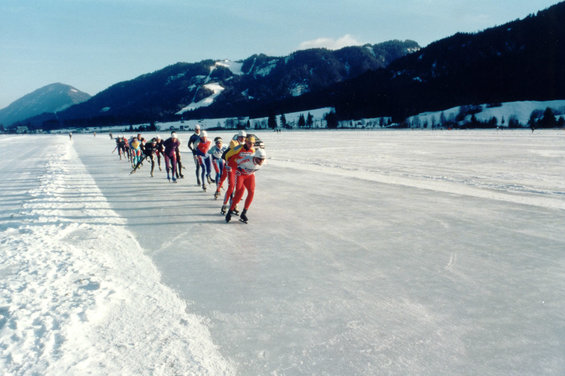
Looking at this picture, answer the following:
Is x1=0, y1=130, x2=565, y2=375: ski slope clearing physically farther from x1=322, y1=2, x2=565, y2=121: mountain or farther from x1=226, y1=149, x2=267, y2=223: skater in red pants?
x1=322, y1=2, x2=565, y2=121: mountain

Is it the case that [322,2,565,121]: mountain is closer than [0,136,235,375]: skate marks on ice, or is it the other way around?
[0,136,235,375]: skate marks on ice

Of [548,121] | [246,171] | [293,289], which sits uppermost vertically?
[548,121]

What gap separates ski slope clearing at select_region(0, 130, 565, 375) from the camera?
2.56m

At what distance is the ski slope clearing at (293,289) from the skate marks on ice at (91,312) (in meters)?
0.02

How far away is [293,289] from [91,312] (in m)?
1.81

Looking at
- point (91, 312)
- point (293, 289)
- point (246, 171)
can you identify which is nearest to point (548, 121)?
point (246, 171)

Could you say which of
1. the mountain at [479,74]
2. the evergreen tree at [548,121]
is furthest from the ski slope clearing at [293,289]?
the mountain at [479,74]

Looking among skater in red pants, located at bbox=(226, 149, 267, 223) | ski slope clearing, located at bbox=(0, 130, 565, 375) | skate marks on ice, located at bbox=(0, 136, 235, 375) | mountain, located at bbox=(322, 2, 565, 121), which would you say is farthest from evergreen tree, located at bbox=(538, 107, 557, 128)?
skate marks on ice, located at bbox=(0, 136, 235, 375)

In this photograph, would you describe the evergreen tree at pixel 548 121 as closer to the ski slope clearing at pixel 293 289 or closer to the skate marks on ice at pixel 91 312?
the ski slope clearing at pixel 293 289

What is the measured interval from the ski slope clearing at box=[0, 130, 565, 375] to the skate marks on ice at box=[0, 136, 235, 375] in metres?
0.02

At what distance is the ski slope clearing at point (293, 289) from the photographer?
101 inches

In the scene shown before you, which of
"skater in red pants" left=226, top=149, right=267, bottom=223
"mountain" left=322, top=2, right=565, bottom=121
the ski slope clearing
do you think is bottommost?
the ski slope clearing

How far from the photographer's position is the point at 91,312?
3.18m

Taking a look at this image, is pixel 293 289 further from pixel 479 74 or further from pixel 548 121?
pixel 479 74
